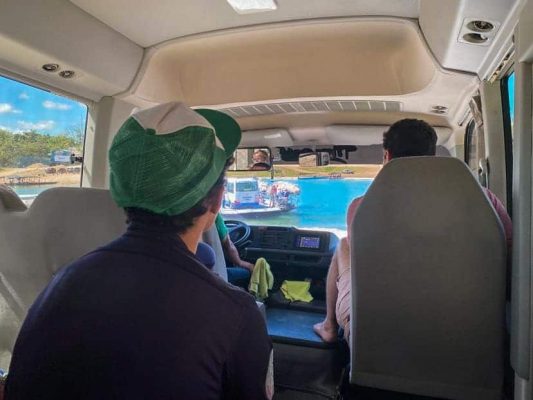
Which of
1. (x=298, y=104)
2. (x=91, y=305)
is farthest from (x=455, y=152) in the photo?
(x=91, y=305)

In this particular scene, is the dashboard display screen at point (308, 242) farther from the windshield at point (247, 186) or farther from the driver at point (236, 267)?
the windshield at point (247, 186)

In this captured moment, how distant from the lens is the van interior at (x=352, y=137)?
1690mm

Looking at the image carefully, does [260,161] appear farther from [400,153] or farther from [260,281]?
[400,153]

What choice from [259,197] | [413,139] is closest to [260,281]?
[259,197]

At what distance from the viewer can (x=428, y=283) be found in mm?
1858

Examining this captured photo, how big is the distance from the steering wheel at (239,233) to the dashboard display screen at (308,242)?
55 cm

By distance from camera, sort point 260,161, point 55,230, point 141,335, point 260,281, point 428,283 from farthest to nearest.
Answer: point 260,161
point 260,281
point 428,283
point 55,230
point 141,335

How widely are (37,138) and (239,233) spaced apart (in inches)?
89.3

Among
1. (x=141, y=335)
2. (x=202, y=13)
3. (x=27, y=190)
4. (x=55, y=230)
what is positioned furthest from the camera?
(x=27, y=190)

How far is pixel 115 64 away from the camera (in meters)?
2.54

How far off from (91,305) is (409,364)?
1.62 meters

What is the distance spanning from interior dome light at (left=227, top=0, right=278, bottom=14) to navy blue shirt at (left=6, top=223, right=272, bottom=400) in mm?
1693

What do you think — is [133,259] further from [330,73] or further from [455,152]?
A: [455,152]

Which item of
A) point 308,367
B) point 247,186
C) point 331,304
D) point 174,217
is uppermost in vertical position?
point 247,186
